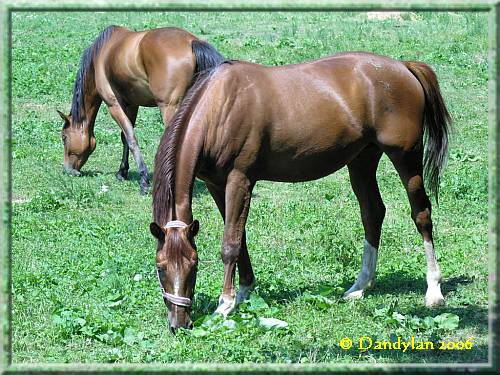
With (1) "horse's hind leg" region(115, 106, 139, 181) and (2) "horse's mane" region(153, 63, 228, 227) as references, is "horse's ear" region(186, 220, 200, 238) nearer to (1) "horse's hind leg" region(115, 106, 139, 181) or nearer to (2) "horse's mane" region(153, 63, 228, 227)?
(2) "horse's mane" region(153, 63, 228, 227)

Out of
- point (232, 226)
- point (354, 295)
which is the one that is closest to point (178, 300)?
point (232, 226)

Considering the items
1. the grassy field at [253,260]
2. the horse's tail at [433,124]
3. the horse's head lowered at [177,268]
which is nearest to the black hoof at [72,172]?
the grassy field at [253,260]

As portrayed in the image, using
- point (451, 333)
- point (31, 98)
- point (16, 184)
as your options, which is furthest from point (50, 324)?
point (31, 98)

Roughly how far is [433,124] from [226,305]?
249cm

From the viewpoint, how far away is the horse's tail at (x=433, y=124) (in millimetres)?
7652

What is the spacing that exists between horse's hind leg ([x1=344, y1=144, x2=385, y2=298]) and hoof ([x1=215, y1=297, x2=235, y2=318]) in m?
1.26

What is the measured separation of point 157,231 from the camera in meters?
6.29

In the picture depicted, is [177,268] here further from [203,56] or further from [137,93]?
[137,93]

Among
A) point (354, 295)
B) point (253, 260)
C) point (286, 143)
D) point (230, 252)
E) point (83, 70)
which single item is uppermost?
point (286, 143)

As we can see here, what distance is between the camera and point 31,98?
54.1 ft

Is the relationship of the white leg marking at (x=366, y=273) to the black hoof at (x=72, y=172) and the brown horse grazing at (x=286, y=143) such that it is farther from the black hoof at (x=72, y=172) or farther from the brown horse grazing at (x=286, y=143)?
the black hoof at (x=72, y=172)

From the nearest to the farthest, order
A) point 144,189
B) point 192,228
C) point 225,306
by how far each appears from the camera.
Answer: point 192,228
point 225,306
point 144,189

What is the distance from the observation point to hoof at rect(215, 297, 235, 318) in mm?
6758

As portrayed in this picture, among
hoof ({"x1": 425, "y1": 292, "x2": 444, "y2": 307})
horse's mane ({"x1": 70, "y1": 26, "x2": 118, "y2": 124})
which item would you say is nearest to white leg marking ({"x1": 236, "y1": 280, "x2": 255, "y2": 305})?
hoof ({"x1": 425, "y1": 292, "x2": 444, "y2": 307})
